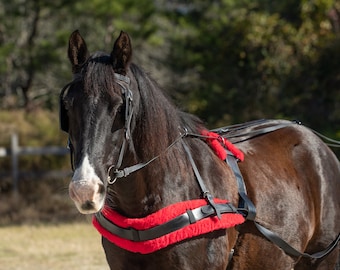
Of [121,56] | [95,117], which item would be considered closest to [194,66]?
[121,56]

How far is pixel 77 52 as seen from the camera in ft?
10.8

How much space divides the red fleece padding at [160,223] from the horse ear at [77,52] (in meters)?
0.76

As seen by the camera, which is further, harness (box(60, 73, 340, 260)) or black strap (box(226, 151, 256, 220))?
black strap (box(226, 151, 256, 220))

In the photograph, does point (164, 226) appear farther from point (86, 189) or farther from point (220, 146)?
point (220, 146)

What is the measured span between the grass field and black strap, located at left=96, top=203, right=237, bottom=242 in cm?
401

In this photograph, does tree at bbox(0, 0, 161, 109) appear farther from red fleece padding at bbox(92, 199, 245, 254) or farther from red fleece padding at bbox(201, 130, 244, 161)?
red fleece padding at bbox(92, 199, 245, 254)

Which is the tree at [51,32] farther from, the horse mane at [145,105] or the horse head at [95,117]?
the horse head at [95,117]

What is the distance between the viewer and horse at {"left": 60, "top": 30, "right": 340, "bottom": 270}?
303cm

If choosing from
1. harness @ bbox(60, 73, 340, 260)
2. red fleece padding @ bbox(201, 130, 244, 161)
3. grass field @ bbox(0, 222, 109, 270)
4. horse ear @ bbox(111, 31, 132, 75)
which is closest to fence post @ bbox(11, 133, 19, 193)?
grass field @ bbox(0, 222, 109, 270)

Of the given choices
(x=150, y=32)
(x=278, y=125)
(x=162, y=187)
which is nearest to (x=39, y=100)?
(x=150, y=32)

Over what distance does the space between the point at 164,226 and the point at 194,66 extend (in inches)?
448

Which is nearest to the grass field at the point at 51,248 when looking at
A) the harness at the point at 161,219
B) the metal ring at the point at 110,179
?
the harness at the point at 161,219

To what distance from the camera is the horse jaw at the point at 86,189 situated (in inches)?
111

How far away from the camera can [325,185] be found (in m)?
4.64
